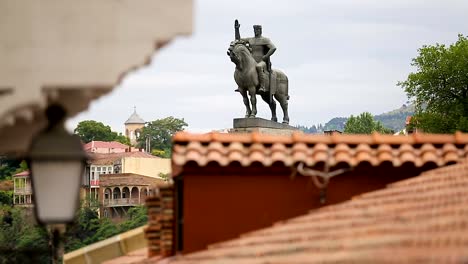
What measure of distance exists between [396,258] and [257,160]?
11.9 ft

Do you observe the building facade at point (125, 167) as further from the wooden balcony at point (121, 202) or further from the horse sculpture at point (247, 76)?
the horse sculpture at point (247, 76)

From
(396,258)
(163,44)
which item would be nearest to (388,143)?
(396,258)

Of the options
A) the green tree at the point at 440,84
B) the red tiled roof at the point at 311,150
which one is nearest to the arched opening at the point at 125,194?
the green tree at the point at 440,84

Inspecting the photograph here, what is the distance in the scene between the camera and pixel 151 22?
18.3 ft

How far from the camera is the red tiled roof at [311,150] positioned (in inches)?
388

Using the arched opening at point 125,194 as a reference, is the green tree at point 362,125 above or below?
above

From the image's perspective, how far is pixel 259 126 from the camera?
3009 cm

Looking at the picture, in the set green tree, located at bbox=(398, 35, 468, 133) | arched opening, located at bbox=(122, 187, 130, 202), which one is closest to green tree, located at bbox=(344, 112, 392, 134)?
arched opening, located at bbox=(122, 187, 130, 202)

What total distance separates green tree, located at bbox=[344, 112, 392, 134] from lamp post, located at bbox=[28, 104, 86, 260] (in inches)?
4624

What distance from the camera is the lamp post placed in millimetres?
5043

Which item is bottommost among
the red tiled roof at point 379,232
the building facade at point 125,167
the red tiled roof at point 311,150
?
the red tiled roof at point 379,232

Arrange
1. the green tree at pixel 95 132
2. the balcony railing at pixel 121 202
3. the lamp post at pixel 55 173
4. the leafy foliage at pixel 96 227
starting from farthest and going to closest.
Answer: the green tree at pixel 95 132
the balcony railing at pixel 121 202
the leafy foliage at pixel 96 227
the lamp post at pixel 55 173

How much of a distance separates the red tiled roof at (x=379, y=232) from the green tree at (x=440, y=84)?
50887mm

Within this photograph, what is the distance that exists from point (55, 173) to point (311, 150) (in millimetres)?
5207
